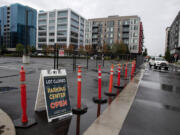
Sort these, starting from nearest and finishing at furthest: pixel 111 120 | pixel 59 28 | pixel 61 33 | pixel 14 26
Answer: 1. pixel 111 120
2. pixel 61 33
3. pixel 59 28
4. pixel 14 26

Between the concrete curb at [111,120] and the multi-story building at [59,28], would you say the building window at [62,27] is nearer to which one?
the multi-story building at [59,28]

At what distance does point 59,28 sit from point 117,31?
34444 millimetres

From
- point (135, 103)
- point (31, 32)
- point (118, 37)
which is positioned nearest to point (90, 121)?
point (135, 103)

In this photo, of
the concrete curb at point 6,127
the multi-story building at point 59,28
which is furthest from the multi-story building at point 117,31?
the concrete curb at point 6,127

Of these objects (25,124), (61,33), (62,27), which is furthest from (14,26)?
(25,124)

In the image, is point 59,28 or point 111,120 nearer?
point 111,120

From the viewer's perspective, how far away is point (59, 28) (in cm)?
8419

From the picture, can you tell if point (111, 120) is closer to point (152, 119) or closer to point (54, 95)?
point (152, 119)

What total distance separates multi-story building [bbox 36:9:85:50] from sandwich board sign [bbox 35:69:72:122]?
78.7 m

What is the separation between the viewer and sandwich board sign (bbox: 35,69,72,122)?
349cm

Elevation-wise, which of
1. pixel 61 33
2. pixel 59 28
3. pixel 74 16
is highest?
pixel 74 16

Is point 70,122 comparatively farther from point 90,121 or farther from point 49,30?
point 49,30

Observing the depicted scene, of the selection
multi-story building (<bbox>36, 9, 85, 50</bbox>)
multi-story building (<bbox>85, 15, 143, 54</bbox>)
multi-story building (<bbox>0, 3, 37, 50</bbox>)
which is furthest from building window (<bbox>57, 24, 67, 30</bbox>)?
multi-story building (<bbox>0, 3, 37, 50</bbox>)

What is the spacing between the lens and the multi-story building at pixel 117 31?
242ft
